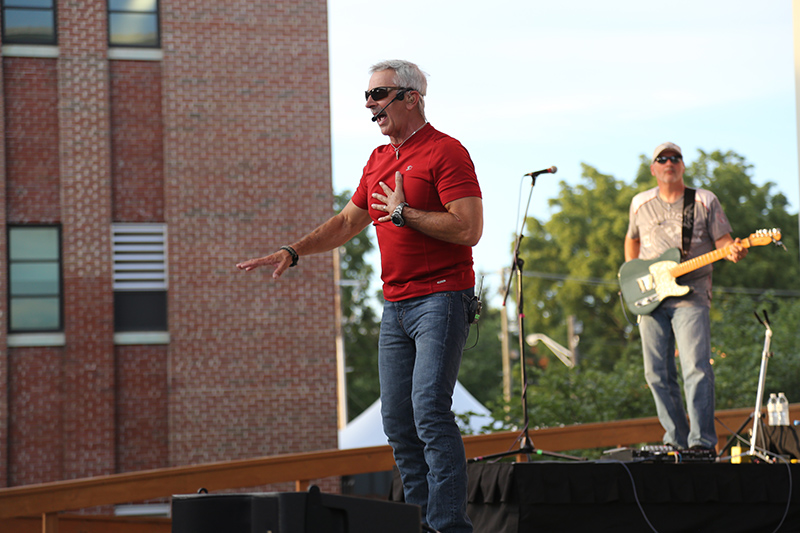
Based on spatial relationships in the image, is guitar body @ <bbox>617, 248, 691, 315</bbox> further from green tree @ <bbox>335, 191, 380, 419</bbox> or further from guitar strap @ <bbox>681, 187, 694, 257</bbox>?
green tree @ <bbox>335, 191, 380, 419</bbox>

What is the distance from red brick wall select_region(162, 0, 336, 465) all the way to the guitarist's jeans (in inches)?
255

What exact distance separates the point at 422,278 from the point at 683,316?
2.42 metres

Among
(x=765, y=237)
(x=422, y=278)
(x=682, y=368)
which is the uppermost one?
(x=765, y=237)

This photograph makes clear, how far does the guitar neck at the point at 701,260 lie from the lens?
5.00 meters

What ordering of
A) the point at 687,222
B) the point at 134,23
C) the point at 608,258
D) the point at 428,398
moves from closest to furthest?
the point at 428,398, the point at 687,222, the point at 134,23, the point at 608,258

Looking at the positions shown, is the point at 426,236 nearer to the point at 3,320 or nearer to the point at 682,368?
the point at 682,368

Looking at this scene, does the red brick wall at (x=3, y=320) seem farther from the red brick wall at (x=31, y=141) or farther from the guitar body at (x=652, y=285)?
the guitar body at (x=652, y=285)

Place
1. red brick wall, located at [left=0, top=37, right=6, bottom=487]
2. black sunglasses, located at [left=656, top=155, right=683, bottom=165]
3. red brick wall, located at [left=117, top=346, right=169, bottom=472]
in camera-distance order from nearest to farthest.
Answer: black sunglasses, located at [left=656, top=155, right=683, bottom=165], red brick wall, located at [left=0, top=37, right=6, bottom=487], red brick wall, located at [left=117, top=346, right=169, bottom=472]

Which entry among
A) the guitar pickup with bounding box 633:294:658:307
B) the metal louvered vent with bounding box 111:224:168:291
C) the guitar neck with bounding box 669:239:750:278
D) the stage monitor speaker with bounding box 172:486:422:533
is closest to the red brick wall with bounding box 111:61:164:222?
the metal louvered vent with bounding box 111:224:168:291

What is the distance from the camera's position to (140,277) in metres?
11.1

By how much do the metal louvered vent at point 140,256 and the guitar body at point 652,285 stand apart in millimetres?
7174

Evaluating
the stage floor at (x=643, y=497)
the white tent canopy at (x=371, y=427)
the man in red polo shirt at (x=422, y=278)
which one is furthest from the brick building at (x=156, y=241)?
the man in red polo shirt at (x=422, y=278)

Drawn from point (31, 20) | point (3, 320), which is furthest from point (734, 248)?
point (31, 20)

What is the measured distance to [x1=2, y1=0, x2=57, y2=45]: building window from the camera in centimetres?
1105
